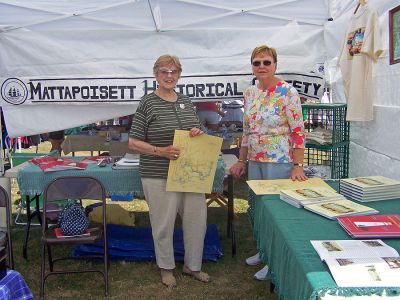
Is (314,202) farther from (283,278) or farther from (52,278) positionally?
(52,278)

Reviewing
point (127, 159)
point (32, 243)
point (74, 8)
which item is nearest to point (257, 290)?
point (127, 159)

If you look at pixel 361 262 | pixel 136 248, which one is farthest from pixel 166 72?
pixel 361 262

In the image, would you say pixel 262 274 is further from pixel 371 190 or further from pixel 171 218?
pixel 371 190

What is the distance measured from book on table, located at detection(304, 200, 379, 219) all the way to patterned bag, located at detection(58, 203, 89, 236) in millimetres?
1822

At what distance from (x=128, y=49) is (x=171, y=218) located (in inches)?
81.2

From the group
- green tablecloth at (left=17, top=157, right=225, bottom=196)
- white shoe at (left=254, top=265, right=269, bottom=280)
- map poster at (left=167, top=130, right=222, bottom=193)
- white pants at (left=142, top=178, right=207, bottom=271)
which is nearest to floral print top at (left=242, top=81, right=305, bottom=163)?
map poster at (left=167, top=130, right=222, bottom=193)

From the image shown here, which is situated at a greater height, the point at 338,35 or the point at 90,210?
the point at 338,35

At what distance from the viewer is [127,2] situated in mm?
4293

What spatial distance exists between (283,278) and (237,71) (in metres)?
3.01

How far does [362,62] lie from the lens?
329cm

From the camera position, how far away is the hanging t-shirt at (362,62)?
3.16 meters

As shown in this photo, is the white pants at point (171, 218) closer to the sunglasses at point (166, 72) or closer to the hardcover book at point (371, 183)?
the sunglasses at point (166, 72)

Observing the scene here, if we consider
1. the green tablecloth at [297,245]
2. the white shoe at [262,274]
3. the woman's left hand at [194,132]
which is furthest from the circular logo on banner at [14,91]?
the green tablecloth at [297,245]

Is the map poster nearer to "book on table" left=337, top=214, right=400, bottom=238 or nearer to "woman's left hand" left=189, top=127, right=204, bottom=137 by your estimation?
"woman's left hand" left=189, top=127, right=204, bottom=137
